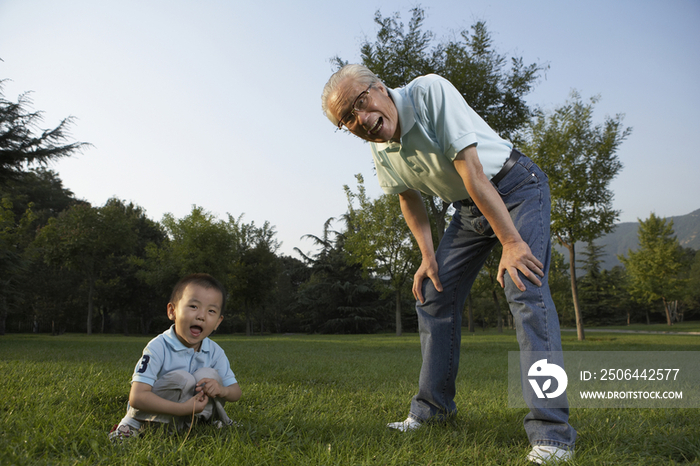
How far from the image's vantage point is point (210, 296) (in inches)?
96.0

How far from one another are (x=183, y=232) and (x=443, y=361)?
2755 cm

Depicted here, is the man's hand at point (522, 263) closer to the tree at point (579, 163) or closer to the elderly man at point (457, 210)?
the elderly man at point (457, 210)

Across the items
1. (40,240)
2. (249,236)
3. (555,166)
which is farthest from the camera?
(249,236)

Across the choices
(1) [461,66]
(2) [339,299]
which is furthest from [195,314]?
(2) [339,299]

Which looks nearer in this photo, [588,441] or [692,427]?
[588,441]

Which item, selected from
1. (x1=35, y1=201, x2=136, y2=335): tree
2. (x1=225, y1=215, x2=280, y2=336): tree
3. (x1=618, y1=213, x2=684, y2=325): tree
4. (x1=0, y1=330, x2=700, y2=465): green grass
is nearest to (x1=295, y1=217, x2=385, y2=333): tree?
(x1=225, y1=215, x2=280, y2=336): tree

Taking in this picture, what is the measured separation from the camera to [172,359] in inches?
92.5

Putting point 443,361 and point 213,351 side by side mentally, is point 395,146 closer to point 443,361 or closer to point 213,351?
point 443,361

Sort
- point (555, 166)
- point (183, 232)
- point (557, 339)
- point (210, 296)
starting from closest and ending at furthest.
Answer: point (557, 339) < point (210, 296) < point (555, 166) < point (183, 232)

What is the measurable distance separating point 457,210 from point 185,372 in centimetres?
190

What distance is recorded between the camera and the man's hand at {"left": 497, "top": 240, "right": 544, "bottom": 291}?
219 cm

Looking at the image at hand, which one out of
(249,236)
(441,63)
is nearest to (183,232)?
(249,236)

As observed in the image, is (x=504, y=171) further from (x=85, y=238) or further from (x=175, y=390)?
(x=85, y=238)

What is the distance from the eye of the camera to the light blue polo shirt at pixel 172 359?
2.23 m
